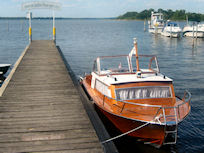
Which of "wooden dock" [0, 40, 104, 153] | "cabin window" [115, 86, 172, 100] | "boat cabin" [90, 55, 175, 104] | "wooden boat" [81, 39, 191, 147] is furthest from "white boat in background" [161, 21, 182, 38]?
"wooden dock" [0, 40, 104, 153]

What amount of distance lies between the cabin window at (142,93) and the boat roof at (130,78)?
0.34 meters

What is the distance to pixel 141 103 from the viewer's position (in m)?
11.3

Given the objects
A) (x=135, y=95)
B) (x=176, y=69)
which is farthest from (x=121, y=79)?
(x=176, y=69)

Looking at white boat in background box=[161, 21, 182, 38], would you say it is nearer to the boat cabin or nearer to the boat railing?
the boat cabin

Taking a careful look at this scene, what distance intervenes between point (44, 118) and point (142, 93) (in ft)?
16.0

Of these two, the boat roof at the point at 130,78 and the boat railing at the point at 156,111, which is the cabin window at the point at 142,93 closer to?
the boat roof at the point at 130,78

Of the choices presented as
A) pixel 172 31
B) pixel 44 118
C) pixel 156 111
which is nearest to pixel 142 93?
pixel 156 111

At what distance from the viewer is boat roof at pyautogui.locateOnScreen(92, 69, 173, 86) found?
11.6 meters

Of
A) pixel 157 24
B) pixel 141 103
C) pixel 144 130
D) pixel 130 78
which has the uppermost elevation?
pixel 157 24

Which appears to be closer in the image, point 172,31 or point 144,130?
point 144,130

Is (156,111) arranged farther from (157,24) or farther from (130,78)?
(157,24)

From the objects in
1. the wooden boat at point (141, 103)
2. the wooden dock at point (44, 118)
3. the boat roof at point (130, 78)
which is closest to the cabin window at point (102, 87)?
the wooden boat at point (141, 103)

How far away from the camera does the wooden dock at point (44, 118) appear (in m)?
6.50

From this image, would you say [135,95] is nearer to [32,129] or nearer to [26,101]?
[26,101]
